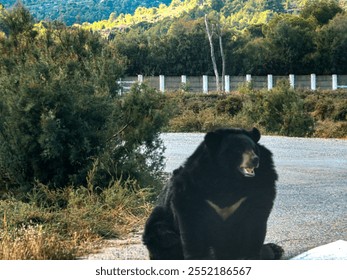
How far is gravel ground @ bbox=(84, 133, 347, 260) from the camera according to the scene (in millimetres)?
6750

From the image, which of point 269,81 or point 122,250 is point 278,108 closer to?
point 269,81

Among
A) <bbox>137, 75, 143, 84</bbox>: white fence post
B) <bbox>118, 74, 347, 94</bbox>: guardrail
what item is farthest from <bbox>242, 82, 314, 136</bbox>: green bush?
<bbox>137, 75, 143, 84</bbox>: white fence post

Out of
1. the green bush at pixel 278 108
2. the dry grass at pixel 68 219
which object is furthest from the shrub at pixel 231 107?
the dry grass at pixel 68 219

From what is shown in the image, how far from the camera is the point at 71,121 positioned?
930 cm

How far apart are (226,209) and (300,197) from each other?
5724mm

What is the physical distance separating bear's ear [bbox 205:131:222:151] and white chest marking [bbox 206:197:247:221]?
26 centimetres

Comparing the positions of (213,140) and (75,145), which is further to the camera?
(75,145)

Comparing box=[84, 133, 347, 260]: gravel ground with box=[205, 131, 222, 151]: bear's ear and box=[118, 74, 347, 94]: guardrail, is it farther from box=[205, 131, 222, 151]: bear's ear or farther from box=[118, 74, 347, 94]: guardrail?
box=[205, 131, 222, 151]: bear's ear

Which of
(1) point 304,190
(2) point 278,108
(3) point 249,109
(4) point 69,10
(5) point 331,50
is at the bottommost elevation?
(1) point 304,190

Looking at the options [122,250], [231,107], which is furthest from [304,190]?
[122,250]

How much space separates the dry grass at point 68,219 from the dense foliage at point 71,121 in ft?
0.88

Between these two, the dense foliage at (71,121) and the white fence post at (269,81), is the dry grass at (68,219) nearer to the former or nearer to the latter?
the dense foliage at (71,121)

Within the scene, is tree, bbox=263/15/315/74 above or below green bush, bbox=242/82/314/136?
above

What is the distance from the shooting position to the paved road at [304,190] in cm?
710
